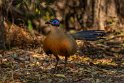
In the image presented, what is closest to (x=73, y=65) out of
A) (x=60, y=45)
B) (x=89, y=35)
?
(x=89, y=35)

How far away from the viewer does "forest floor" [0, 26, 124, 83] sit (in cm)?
802

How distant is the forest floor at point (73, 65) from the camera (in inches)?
316

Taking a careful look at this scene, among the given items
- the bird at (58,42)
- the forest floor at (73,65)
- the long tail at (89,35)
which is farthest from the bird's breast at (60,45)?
the long tail at (89,35)

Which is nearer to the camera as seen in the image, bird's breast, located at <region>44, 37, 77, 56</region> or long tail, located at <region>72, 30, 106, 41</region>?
bird's breast, located at <region>44, 37, 77, 56</region>

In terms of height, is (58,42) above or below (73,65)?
above

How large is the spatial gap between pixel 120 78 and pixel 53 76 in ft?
3.99

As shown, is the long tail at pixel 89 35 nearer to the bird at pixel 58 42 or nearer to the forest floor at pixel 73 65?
the forest floor at pixel 73 65

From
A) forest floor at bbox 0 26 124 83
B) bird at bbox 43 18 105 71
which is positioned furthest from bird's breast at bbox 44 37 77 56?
forest floor at bbox 0 26 124 83

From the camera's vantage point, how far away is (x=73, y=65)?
9.49 m

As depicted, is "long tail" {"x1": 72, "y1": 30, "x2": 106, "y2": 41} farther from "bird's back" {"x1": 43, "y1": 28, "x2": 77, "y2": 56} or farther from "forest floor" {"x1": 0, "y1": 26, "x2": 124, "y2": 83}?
"bird's back" {"x1": 43, "y1": 28, "x2": 77, "y2": 56}

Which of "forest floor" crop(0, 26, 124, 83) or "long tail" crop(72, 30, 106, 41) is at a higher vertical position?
"long tail" crop(72, 30, 106, 41)

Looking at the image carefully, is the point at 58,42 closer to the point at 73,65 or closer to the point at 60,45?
the point at 60,45

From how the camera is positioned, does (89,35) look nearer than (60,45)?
No

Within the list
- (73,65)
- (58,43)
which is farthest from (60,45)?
(73,65)
